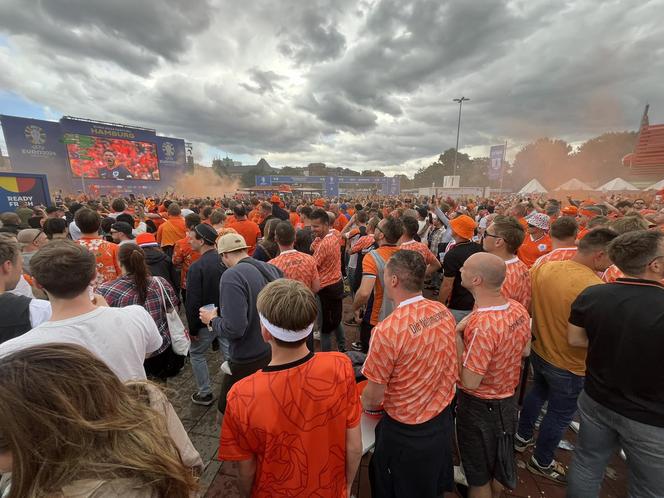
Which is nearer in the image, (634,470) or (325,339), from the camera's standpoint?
(634,470)

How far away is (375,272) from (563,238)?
199cm

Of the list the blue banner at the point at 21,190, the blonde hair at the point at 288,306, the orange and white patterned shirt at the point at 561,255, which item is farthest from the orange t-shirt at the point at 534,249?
the blue banner at the point at 21,190

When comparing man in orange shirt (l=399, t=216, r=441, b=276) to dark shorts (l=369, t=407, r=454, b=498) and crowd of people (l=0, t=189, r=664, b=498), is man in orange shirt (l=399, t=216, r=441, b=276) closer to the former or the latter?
crowd of people (l=0, t=189, r=664, b=498)

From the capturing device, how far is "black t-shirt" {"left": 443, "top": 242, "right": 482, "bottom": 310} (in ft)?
10.8

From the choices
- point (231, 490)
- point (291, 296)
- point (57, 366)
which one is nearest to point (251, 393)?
point (291, 296)

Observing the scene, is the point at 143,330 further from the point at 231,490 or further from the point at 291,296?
the point at 231,490

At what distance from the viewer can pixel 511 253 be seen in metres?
2.84

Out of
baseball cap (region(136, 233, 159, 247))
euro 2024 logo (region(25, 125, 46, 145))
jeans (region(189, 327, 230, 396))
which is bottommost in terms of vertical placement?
jeans (region(189, 327, 230, 396))

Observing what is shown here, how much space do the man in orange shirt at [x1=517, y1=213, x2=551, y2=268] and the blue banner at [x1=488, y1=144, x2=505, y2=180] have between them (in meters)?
22.8

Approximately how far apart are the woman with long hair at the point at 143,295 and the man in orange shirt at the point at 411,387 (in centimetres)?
190

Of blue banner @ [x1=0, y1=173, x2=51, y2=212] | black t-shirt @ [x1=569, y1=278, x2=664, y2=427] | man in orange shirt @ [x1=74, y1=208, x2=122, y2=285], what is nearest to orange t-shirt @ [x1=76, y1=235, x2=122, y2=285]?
man in orange shirt @ [x1=74, y1=208, x2=122, y2=285]

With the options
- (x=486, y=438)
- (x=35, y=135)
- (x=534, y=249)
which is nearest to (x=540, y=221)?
(x=534, y=249)

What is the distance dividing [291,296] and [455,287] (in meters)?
2.66

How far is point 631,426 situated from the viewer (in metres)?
1.71
